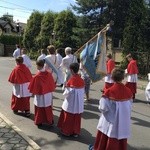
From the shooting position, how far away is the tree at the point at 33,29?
139ft

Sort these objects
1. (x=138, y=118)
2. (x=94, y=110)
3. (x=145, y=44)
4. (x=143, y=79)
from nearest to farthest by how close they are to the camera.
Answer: (x=138, y=118) → (x=94, y=110) → (x=143, y=79) → (x=145, y=44)

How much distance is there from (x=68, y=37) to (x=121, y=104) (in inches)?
1104

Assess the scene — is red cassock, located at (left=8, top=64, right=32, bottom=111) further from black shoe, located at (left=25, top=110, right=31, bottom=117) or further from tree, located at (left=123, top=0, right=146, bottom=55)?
tree, located at (left=123, top=0, right=146, bottom=55)

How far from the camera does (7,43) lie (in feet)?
177

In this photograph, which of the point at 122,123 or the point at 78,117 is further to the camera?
the point at 78,117

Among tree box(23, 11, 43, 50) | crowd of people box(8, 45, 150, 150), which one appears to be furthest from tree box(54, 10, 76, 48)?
crowd of people box(8, 45, 150, 150)

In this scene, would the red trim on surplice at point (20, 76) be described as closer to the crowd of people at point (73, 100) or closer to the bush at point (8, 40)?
the crowd of people at point (73, 100)

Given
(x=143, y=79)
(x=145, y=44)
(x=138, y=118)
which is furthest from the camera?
(x=145, y=44)

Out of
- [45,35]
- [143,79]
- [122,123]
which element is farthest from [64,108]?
[45,35]

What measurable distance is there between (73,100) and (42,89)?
925mm

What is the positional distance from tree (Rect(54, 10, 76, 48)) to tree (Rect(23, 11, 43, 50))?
6.86 meters

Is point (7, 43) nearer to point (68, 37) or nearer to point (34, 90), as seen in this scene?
point (68, 37)

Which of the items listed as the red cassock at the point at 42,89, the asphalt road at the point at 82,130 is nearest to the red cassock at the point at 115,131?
the asphalt road at the point at 82,130

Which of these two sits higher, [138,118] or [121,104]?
[121,104]
